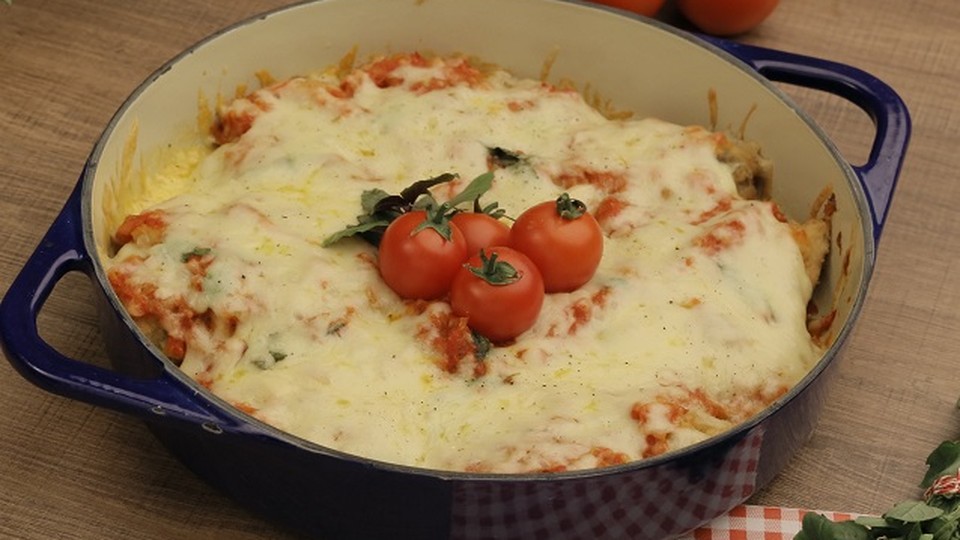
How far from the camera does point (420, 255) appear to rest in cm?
259

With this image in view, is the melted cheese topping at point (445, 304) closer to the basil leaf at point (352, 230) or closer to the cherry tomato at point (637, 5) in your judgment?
the basil leaf at point (352, 230)

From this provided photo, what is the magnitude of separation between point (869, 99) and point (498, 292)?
A: 3.40ft

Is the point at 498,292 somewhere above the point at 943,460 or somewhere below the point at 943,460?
above

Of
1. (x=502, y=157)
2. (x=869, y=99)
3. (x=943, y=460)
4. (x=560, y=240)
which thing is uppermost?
(x=869, y=99)

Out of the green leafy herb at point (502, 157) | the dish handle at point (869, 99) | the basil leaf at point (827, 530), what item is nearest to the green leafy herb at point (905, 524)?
the basil leaf at point (827, 530)

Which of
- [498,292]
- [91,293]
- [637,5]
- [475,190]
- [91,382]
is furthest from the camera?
[637,5]

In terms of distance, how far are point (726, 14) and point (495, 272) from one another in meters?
1.57

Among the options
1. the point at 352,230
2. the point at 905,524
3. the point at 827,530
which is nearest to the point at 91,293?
the point at 352,230

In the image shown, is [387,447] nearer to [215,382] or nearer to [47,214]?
[215,382]

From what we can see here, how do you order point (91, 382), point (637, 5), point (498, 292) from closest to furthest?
1. point (91, 382)
2. point (498, 292)
3. point (637, 5)

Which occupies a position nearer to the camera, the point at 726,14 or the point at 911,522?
the point at 911,522

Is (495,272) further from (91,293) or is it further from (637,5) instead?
(637,5)

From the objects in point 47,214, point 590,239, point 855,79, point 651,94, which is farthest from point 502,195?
point 47,214

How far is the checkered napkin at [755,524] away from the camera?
2621 millimetres
